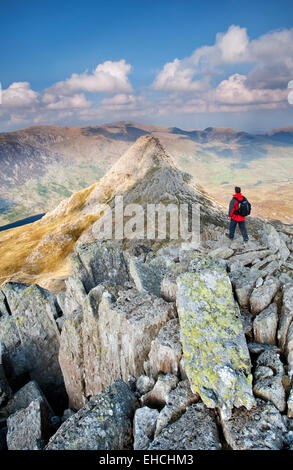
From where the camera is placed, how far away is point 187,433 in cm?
1009

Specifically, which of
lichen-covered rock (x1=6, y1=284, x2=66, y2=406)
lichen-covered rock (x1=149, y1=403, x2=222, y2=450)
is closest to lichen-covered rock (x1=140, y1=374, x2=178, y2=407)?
lichen-covered rock (x1=149, y1=403, x2=222, y2=450)

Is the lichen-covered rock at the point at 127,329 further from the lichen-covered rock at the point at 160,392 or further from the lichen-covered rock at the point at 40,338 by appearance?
the lichen-covered rock at the point at 40,338

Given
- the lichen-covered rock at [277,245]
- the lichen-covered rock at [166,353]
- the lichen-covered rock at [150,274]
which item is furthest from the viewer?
the lichen-covered rock at [277,245]

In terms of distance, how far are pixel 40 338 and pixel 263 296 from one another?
2600cm

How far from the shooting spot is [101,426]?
12.0 meters

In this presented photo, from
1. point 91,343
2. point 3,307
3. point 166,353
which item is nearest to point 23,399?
point 91,343

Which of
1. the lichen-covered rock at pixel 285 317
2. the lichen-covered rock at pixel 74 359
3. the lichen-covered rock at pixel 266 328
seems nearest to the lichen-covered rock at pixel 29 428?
the lichen-covered rock at pixel 74 359

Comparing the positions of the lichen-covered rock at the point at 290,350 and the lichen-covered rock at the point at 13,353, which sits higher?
the lichen-covered rock at the point at 290,350

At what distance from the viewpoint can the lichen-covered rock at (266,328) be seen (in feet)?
44.1

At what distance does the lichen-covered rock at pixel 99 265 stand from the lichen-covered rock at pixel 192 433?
18.7 meters

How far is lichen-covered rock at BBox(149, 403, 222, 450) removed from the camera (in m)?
9.67

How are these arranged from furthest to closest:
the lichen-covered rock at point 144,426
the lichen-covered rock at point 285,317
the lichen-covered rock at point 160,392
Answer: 1. the lichen-covered rock at point 285,317
2. the lichen-covered rock at point 160,392
3. the lichen-covered rock at point 144,426

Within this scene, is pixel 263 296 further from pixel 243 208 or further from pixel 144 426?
pixel 243 208

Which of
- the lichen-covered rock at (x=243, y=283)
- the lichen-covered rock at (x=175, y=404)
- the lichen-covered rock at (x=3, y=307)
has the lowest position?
the lichen-covered rock at (x=3, y=307)
